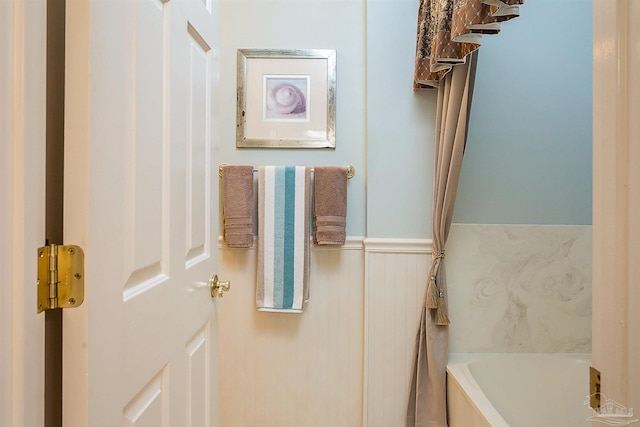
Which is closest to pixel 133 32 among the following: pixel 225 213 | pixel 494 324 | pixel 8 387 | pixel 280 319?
pixel 8 387

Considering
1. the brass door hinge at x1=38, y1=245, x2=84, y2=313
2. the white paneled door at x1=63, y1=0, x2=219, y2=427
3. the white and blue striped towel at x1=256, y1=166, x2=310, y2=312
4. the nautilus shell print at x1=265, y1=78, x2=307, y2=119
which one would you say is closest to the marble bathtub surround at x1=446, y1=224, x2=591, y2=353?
the white and blue striped towel at x1=256, y1=166, x2=310, y2=312

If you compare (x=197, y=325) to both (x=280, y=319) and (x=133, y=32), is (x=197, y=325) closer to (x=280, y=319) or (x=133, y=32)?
(x=133, y=32)

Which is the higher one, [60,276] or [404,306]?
[60,276]

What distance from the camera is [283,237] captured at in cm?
188

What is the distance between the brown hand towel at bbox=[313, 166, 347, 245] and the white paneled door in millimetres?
819

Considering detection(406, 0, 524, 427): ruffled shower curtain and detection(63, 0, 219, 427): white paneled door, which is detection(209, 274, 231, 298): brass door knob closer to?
detection(63, 0, 219, 427): white paneled door

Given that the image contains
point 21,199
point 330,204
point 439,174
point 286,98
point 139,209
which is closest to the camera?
point 21,199

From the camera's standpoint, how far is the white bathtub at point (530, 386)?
5.66 feet

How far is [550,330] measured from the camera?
6.15 feet

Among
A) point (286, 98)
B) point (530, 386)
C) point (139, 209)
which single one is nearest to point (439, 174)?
point (286, 98)

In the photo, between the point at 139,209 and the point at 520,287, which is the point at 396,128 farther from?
the point at 139,209

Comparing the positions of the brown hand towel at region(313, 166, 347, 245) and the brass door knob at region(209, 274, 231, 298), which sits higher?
the brown hand towel at region(313, 166, 347, 245)

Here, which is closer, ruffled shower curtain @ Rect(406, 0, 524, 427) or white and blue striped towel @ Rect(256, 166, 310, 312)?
ruffled shower curtain @ Rect(406, 0, 524, 427)

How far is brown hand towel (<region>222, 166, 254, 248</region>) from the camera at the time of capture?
1872 millimetres
